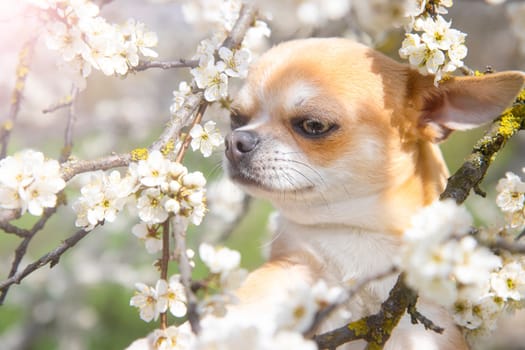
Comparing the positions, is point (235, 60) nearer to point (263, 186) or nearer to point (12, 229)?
point (263, 186)

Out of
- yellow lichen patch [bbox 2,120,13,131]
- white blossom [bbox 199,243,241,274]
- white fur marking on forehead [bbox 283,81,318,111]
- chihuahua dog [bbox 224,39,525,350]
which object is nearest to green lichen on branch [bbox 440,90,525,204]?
chihuahua dog [bbox 224,39,525,350]

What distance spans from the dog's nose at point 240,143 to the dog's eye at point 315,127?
0.16 m

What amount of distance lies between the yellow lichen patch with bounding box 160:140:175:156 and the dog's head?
0.47 metres

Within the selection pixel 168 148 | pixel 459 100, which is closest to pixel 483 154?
pixel 459 100

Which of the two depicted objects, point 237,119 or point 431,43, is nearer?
point 431,43

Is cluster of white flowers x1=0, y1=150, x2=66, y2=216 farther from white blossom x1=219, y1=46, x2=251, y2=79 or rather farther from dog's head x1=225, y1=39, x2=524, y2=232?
dog's head x1=225, y1=39, x2=524, y2=232

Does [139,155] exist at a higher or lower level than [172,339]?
higher

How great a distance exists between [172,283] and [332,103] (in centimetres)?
88

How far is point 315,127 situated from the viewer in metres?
2.13

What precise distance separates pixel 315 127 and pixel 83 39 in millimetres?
793

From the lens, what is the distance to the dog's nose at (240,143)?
82.1 inches

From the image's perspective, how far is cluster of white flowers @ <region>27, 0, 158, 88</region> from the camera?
1.57m

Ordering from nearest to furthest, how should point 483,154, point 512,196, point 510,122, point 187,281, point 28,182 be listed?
point 187,281, point 28,182, point 512,196, point 483,154, point 510,122

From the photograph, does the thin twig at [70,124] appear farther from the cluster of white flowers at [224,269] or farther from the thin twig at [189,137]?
the cluster of white flowers at [224,269]
